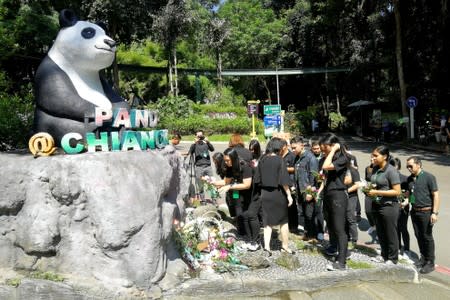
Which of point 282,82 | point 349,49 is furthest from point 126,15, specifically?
point 282,82

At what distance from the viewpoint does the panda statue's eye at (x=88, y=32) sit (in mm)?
5973

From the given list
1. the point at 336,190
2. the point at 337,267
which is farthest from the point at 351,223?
the point at 336,190

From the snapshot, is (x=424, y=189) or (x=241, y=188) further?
(x=241, y=188)

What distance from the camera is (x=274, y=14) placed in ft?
123

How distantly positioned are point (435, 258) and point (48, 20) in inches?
768

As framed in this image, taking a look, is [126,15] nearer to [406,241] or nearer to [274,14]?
[274,14]

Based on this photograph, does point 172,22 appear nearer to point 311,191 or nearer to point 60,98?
point 60,98

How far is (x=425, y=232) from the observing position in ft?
18.2

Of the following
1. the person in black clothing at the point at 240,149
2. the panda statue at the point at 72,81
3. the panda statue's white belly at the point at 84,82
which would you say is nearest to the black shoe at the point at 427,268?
the person in black clothing at the point at 240,149

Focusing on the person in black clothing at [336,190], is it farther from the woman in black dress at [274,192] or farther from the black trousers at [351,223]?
the black trousers at [351,223]

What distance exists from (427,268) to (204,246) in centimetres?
298

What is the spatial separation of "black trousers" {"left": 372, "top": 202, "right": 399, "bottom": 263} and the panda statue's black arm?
397cm

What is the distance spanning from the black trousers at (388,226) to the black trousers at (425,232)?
1.25 ft

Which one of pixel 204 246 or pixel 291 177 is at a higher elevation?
pixel 291 177
